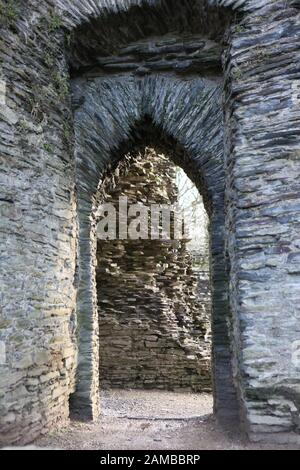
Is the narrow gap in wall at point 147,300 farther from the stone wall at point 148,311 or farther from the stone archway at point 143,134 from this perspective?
the stone archway at point 143,134

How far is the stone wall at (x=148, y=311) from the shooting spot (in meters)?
8.48

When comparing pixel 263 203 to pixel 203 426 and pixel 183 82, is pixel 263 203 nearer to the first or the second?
pixel 183 82

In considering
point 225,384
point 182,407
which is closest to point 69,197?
point 225,384

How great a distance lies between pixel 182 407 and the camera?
7094 millimetres

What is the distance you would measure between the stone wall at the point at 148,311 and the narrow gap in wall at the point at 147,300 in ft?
0.06

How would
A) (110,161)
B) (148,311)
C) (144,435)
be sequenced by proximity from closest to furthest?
(144,435)
(110,161)
(148,311)

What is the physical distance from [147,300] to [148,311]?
21cm

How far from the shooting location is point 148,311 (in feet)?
28.8

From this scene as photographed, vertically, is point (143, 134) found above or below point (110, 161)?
above

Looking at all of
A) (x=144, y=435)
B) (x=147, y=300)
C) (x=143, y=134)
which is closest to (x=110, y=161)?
(x=143, y=134)

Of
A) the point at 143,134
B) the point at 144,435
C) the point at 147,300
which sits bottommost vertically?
the point at 144,435

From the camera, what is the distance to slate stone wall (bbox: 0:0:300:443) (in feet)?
12.0

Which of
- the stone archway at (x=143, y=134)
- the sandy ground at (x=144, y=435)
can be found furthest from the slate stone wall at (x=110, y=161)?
the sandy ground at (x=144, y=435)

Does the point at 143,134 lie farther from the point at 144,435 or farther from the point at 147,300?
the point at 147,300
